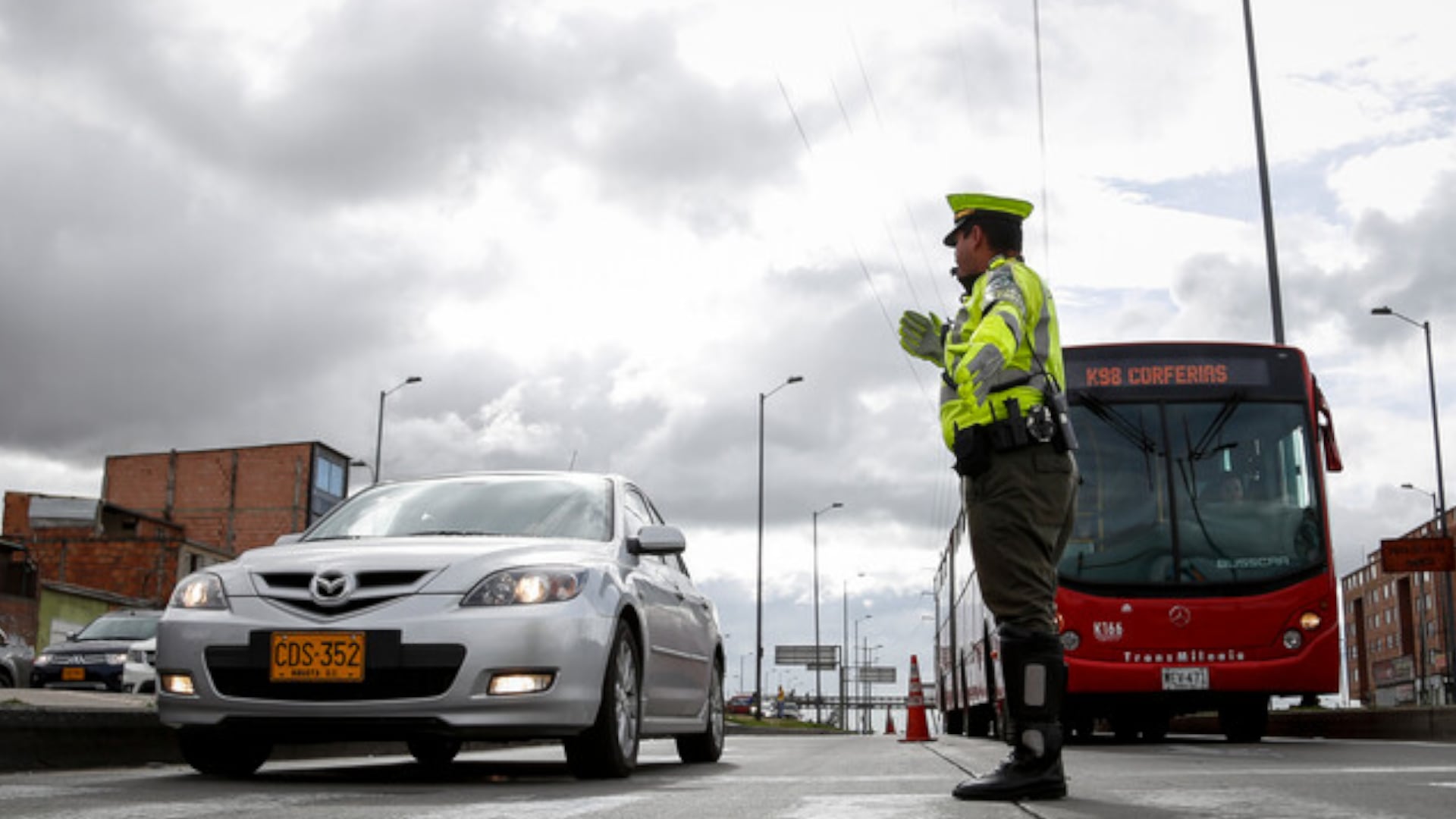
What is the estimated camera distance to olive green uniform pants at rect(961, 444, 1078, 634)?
5.64 metres

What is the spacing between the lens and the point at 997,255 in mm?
6098

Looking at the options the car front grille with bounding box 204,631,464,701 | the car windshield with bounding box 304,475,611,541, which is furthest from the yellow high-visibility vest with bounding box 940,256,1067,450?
the car windshield with bounding box 304,475,611,541

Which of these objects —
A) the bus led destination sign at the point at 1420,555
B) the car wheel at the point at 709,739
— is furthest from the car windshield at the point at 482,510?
the bus led destination sign at the point at 1420,555

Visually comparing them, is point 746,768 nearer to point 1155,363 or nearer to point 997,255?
point 997,255

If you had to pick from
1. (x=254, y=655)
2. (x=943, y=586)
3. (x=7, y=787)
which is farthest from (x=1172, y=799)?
(x=943, y=586)

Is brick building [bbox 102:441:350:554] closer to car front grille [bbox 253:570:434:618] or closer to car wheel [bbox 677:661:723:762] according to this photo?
car wheel [bbox 677:661:723:762]

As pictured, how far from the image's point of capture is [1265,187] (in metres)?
25.4

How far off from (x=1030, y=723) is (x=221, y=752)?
12.5ft

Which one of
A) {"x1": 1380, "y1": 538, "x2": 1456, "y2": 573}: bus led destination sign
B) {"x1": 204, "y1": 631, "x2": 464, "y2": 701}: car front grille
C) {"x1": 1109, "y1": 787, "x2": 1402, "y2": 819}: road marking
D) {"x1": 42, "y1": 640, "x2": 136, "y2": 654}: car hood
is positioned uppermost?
{"x1": 1380, "y1": 538, "x2": 1456, "y2": 573}: bus led destination sign

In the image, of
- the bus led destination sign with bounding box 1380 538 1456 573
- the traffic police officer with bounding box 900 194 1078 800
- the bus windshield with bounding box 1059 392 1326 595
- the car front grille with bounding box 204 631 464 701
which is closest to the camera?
the traffic police officer with bounding box 900 194 1078 800

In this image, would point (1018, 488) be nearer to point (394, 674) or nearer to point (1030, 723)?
point (1030, 723)

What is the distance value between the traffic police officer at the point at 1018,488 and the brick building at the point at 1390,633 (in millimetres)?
109252

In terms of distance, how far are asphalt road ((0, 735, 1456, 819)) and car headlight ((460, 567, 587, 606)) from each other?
0.77 m

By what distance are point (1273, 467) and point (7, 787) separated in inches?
414
